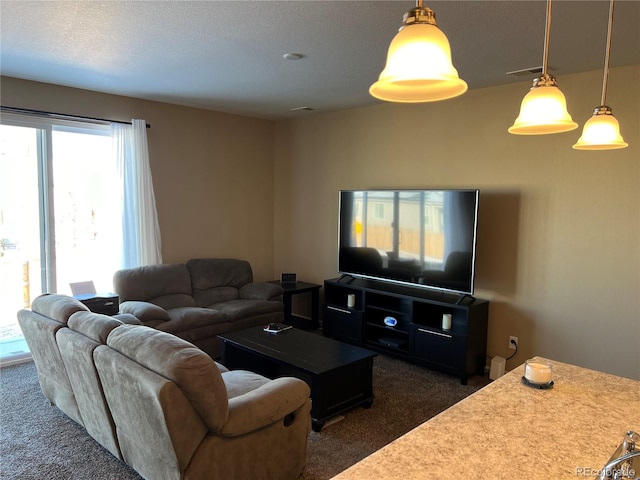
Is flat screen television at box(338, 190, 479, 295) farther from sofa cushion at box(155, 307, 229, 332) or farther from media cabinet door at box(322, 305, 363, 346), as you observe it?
sofa cushion at box(155, 307, 229, 332)

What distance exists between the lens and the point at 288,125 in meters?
5.93

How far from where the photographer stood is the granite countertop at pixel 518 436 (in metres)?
1.21

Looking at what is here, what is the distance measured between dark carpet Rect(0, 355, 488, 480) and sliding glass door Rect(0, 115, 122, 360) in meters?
0.78

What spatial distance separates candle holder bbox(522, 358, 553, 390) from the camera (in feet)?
5.82

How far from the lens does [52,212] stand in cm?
439

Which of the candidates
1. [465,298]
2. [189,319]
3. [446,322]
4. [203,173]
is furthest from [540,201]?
[203,173]

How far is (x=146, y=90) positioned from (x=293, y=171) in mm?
2092

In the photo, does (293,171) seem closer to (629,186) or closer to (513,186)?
(513,186)

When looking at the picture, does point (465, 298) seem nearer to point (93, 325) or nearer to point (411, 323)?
point (411, 323)

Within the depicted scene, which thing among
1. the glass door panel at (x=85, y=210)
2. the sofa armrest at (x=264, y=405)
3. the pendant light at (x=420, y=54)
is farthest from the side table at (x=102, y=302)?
the pendant light at (x=420, y=54)

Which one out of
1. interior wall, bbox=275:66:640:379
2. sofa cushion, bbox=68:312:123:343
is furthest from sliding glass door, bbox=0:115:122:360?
interior wall, bbox=275:66:640:379

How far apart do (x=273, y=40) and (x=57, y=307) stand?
215 centimetres

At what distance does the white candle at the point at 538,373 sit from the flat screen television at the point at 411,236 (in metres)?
2.17

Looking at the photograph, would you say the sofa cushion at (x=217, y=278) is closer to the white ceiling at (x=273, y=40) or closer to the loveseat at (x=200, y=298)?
the loveseat at (x=200, y=298)
